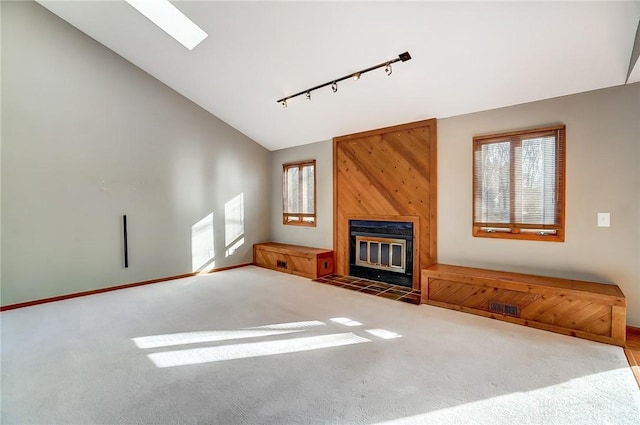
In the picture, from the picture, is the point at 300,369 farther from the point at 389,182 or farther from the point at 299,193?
the point at 299,193

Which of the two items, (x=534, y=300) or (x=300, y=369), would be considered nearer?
(x=300, y=369)

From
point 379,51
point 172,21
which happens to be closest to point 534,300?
point 379,51

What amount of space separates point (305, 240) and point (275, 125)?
7.21 feet

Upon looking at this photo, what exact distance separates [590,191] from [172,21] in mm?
5046

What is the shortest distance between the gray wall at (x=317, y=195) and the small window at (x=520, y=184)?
→ 7.86 ft

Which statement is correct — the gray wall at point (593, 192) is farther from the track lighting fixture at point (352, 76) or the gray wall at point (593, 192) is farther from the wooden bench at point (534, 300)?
the track lighting fixture at point (352, 76)

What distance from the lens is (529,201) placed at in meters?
3.26

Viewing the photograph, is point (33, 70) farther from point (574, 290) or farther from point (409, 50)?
point (574, 290)

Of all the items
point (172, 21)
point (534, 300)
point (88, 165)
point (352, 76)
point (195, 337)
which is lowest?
point (195, 337)

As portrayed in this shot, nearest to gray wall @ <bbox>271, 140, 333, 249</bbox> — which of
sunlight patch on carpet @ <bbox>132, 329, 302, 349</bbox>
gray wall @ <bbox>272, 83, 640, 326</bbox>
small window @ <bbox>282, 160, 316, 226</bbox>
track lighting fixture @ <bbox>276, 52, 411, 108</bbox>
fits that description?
small window @ <bbox>282, 160, 316, 226</bbox>

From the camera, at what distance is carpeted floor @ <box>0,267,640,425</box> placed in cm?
169

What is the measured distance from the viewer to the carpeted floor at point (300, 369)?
5.55 ft

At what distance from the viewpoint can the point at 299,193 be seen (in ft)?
19.0

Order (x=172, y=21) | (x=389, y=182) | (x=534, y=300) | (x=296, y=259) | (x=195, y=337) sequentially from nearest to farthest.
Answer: (x=195, y=337), (x=534, y=300), (x=172, y=21), (x=389, y=182), (x=296, y=259)
